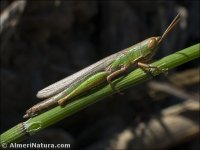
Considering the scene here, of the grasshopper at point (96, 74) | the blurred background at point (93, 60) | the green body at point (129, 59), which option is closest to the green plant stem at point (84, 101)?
the grasshopper at point (96, 74)

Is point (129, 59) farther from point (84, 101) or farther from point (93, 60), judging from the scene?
point (93, 60)

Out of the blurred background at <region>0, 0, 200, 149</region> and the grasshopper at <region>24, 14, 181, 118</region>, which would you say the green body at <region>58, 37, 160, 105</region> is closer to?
the grasshopper at <region>24, 14, 181, 118</region>

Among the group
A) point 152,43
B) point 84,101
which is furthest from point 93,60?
point 84,101

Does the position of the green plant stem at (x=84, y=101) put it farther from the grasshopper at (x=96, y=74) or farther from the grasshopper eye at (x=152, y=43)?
the grasshopper eye at (x=152, y=43)

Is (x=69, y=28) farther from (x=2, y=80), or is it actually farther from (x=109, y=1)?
(x=2, y=80)

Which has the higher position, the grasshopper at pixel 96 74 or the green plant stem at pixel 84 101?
the grasshopper at pixel 96 74

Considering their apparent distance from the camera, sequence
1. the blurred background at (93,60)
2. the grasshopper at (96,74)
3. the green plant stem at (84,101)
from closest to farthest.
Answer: the green plant stem at (84,101), the grasshopper at (96,74), the blurred background at (93,60)

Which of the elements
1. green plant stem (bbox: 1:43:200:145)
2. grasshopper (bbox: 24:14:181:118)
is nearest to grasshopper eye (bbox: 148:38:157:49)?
grasshopper (bbox: 24:14:181:118)

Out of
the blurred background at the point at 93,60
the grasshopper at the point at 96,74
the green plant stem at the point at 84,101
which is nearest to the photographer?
the green plant stem at the point at 84,101
